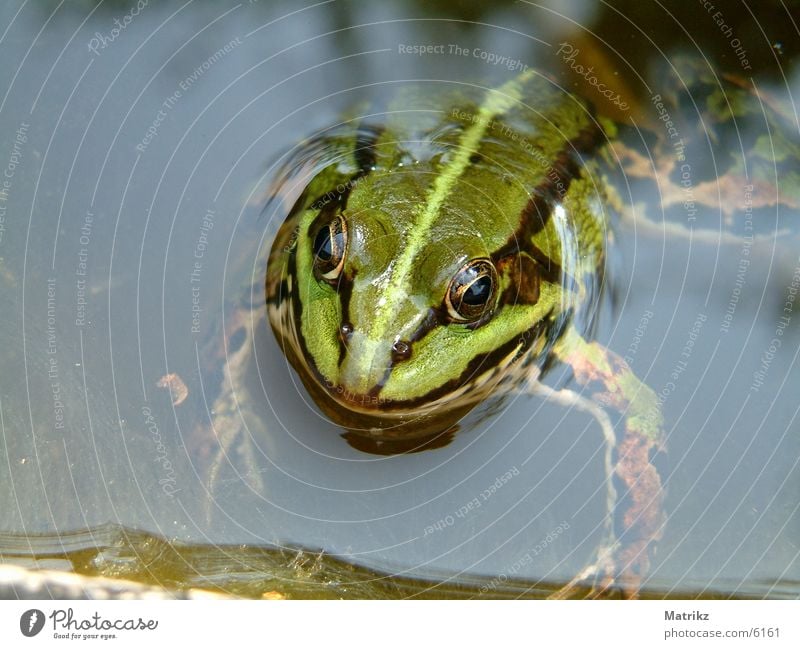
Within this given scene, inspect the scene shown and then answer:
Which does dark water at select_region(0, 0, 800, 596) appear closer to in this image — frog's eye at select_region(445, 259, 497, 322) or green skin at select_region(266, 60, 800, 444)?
green skin at select_region(266, 60, 800, 444)

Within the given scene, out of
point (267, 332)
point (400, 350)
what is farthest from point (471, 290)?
point (267, 332)

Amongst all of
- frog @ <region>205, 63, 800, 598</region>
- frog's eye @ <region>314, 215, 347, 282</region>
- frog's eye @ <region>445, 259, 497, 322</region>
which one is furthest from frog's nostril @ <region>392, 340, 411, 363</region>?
frog's eye @ <region>314, 215, 347, 282</region>

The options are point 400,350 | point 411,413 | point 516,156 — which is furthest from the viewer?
point 516,156

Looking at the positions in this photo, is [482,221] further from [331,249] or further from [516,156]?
[331,249]

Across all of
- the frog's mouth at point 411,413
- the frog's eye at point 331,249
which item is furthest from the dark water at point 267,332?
the frog's eye at point 331,249

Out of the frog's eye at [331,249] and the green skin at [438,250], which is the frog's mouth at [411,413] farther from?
the frog's eye at [331,249]
